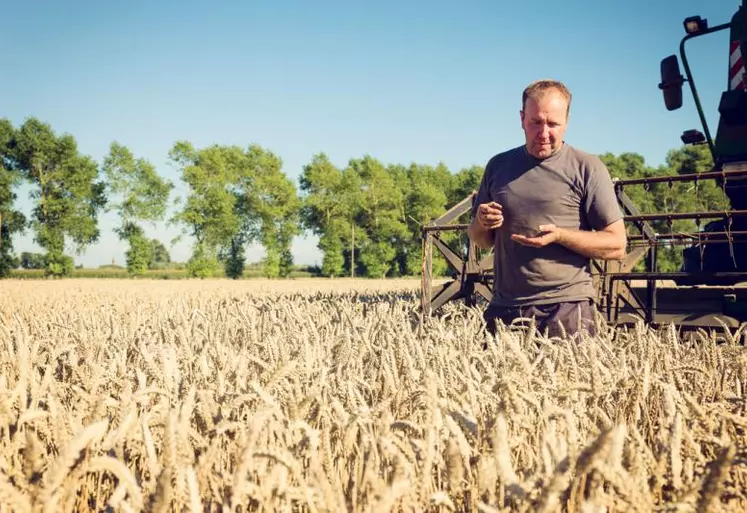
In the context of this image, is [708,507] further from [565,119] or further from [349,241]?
[349,241]

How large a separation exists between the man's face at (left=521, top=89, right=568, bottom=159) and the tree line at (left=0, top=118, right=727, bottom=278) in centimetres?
4030

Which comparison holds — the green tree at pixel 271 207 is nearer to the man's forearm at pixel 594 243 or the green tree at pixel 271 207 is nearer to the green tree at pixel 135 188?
the green tree at pixel 135 188

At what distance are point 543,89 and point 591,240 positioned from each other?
0.88 meters

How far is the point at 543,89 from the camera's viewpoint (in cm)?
316

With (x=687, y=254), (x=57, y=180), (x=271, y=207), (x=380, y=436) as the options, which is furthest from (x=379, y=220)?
(x=380, y=436)

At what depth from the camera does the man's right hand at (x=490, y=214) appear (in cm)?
324

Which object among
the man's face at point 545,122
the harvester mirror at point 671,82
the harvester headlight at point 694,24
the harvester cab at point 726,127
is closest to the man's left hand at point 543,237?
the man's face at point 545,122

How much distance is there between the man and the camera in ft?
10.8

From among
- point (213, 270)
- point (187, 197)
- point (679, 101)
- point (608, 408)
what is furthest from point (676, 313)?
point (187, 197)

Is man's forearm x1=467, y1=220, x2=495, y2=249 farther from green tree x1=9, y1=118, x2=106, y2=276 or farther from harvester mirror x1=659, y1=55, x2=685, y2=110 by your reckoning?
green tree x1=9, y1=118, x2=106, y2=276

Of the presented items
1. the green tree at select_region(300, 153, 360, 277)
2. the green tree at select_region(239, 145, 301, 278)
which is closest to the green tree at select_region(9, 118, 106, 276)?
the green tree at select_region(239, 145, 301, 278)

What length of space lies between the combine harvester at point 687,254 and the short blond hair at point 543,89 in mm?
2147

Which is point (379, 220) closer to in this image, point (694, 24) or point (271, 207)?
point (271, 207)

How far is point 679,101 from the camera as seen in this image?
5.75 m
